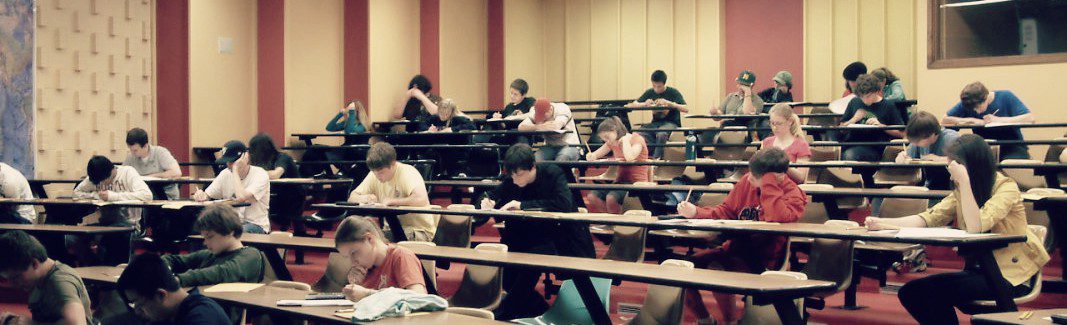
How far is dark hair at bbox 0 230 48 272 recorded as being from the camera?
4703mm

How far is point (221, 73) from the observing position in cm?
1312

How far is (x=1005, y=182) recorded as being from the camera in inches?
207

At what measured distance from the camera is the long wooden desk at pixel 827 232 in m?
4.99

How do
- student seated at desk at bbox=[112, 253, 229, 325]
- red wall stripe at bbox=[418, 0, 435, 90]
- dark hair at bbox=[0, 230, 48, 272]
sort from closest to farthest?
student seated at desk at bbox=[112, 253, 229, 325], dark hair at bbox=[0, 230, 48, 272], red wall stripe at bbox=[418, 0, 435, 90]

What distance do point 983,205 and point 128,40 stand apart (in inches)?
382

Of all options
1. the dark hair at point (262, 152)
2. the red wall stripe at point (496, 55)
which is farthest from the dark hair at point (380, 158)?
the red wall stripe at point (496, 55)

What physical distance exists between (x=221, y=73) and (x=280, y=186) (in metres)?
4.04

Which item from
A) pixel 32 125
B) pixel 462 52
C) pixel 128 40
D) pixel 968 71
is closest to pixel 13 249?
pixel 32 125

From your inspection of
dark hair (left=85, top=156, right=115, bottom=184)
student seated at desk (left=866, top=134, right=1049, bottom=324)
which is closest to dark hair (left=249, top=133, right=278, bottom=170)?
dark hair (left=85, top=156, right=115, bottom=184)

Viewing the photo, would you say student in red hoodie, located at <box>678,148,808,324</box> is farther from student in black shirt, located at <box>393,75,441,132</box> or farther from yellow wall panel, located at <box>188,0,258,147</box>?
Result: yellow wall panel, located at <box>188,0,258,147</box>

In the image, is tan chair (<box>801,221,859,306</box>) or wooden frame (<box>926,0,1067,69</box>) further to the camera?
wooden frame (<box>926,0,1067,69</box>)

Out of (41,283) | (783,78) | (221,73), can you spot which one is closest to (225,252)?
(41,283)

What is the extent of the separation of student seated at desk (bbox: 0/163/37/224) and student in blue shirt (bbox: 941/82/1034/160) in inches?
295

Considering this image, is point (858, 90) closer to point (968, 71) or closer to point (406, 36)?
point (968, 71)
